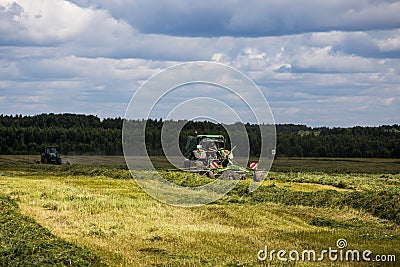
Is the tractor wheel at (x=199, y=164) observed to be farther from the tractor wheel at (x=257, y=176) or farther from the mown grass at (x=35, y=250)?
the mown grass at (x=35, y=250)

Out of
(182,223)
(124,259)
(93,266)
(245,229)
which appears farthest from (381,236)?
(93,266)

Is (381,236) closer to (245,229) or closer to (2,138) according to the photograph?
(245,229)

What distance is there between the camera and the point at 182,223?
1734 cm

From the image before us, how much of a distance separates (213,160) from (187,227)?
16.7 metres

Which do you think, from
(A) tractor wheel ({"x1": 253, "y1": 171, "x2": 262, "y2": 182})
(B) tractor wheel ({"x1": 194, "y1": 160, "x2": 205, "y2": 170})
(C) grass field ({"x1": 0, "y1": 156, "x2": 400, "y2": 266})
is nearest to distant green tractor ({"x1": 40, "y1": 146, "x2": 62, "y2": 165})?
(B) tractor wheel ({"x1": 194, "y1": 160, "x2": 205, "y2": 170})

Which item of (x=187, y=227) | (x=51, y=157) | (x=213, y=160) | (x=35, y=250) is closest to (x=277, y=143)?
(x=51, y=157)

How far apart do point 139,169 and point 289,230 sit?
20.6m

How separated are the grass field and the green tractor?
15.0 ft

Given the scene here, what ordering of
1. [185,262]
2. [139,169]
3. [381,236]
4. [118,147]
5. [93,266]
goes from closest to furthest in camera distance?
[93,266], [185,262], [381,236], [139,169], [118,147]

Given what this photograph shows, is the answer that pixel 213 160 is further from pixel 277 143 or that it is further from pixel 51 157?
pixel 277 143

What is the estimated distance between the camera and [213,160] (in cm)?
3309

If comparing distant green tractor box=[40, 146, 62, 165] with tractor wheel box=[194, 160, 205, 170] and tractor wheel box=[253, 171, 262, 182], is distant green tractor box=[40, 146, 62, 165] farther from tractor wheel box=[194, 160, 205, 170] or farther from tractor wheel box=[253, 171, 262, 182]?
tractor wheel box=[253, 171, 262, 182]

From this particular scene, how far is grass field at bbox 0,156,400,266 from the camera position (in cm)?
1222

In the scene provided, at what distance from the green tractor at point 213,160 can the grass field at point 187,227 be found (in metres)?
4.57
